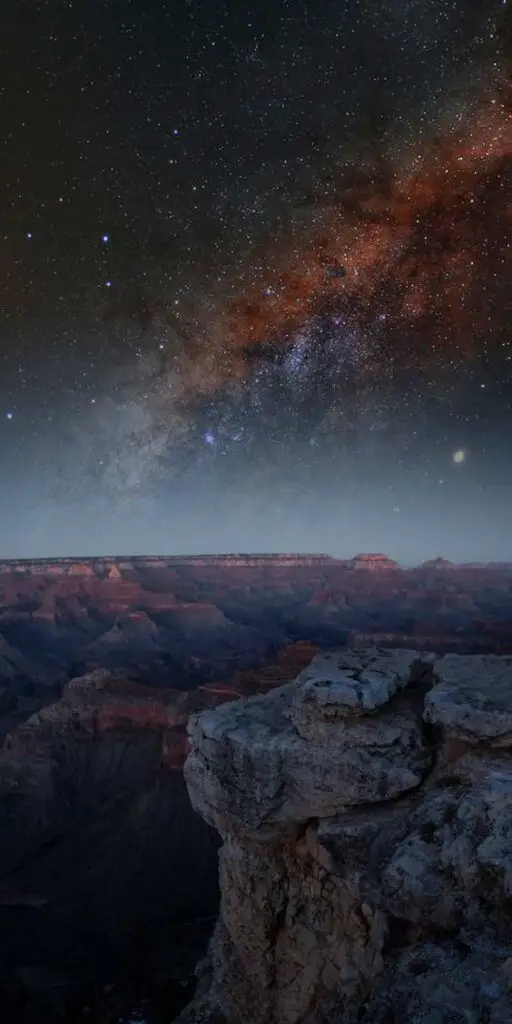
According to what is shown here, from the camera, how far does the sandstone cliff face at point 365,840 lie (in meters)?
5.48

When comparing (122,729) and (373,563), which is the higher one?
(373,563)

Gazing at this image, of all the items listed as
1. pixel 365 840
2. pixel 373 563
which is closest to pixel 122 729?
pixel 365 840

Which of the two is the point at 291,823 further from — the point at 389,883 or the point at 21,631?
the point at 21,631

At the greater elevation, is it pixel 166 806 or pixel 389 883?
pixel 389 883

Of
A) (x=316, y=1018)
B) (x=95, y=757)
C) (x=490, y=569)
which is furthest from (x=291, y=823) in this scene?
(x=490, y=569)

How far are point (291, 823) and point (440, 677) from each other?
9.84 ft

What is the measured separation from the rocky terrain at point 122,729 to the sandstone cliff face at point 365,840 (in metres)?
10.1

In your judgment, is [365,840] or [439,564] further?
[439,564]

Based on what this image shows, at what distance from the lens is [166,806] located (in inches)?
1105

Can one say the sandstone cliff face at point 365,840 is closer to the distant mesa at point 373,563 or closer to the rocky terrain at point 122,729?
the rocky terrain at point 122,729

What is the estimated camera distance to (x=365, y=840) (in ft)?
23.1

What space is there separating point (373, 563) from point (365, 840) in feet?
249

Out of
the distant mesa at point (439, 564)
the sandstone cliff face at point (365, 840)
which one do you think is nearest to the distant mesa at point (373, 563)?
the distant mesa at point (439, 564)

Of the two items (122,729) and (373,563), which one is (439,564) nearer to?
(373,563)
